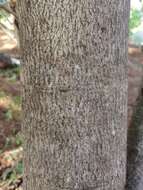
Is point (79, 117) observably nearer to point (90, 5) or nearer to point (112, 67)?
point (112, 67)

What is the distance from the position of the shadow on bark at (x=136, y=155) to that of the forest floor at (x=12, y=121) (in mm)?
181

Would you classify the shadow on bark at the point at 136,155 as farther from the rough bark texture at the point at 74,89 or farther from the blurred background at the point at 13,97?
the rough bark texture at the point at 74,89

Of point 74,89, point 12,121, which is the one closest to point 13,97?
Result: point 12,121

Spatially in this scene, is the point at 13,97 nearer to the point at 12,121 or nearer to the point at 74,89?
the point at 12,121

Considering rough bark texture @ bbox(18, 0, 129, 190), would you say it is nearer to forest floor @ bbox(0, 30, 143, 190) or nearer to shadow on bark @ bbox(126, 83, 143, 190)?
shadow on bark @ bbox(126, 83, 143, 190)

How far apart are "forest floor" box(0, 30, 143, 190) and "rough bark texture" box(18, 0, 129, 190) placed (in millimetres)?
462

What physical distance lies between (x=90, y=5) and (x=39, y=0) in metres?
0.19

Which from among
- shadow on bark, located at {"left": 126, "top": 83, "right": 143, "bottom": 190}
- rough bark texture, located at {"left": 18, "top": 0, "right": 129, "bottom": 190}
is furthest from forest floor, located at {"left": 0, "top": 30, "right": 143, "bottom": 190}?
rough bark texture, located at {"left": 18, "top": 0, "right": 129, "bottom": 190}

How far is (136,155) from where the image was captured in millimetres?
2098

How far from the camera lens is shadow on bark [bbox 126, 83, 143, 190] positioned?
2.09 meters

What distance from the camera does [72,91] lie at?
1.70 meters

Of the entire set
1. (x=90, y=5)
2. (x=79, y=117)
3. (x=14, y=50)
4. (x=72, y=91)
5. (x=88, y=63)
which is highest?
(x=90, y=5)

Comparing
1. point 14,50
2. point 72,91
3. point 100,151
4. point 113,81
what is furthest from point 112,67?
point 14,50

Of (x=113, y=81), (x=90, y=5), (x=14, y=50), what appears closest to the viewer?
(x=90, y=5)
